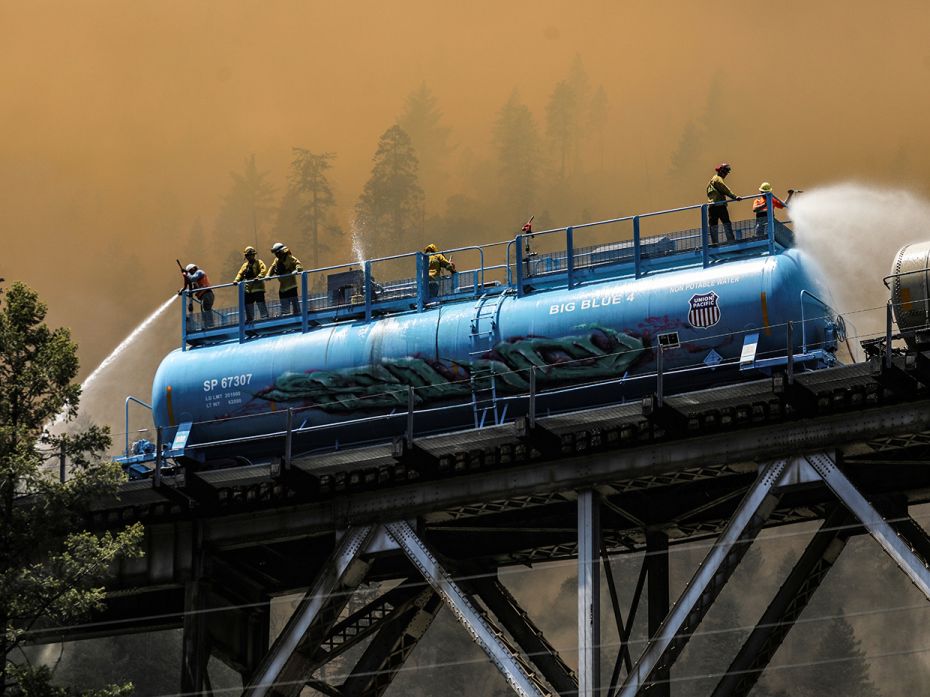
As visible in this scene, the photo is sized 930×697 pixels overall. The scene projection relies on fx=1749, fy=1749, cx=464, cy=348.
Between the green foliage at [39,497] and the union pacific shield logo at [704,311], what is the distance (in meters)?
11.2

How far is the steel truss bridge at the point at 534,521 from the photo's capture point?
3053 cm

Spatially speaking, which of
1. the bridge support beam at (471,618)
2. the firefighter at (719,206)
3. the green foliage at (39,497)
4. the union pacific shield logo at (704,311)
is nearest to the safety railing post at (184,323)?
the green foliage at (39,497)

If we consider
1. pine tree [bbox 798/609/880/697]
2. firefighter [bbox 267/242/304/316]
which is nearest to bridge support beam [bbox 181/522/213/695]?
firefighter [bbox 267/242/304/316]

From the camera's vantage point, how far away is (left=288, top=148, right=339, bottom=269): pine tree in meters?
131

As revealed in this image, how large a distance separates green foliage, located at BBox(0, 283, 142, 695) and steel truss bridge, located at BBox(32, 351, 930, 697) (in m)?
1.76

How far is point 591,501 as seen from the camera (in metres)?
32.5

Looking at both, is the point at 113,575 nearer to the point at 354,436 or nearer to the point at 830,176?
the point at 354,436

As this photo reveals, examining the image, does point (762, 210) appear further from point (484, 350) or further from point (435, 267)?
point (435, 267)

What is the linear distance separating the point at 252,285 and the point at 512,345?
7.85 meters

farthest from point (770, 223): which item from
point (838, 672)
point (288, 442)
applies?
point (838, 672)

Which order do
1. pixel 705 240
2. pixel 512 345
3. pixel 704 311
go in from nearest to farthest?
1. pixel 704 311
2. pixel 705 240
3. pixel 512 345

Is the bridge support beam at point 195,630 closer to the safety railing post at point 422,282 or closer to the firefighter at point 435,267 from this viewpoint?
the safety railing post at point 422,282

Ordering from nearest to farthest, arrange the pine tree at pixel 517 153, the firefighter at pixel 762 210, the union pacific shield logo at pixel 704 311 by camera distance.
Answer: the union pacific shield logo at pixel 704 311
the firefighter at pixel 762 210
the pine tree at pixel 517 153

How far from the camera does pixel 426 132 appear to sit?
438 feet
